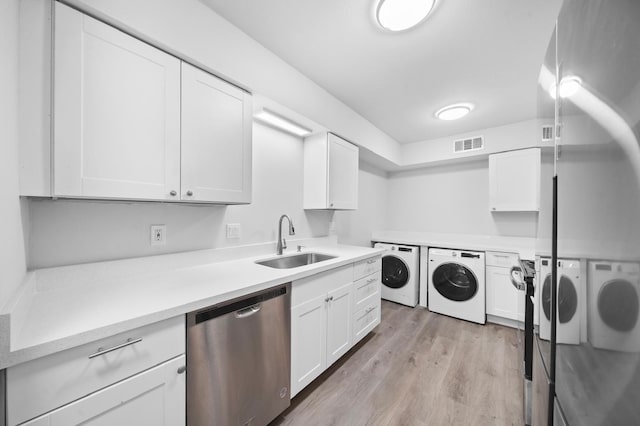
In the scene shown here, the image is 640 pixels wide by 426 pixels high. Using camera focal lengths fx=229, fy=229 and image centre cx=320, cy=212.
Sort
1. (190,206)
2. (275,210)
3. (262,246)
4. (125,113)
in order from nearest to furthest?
1. (125,113)
2. (190,206)
3. (262,246)
4. (275,210)

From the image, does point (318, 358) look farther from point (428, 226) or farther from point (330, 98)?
point (428, 226)

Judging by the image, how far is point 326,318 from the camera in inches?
67.8

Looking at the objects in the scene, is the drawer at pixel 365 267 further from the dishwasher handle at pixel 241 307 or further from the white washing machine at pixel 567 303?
the white washing machine at pixel 567 303

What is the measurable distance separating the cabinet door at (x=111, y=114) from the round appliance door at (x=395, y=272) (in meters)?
2.91

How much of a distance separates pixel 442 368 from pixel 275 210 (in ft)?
6.55

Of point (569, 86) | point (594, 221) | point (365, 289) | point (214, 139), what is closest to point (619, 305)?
point (594, 221)

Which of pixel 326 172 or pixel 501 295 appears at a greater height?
pixel 326 172

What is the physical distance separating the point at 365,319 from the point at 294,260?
35.5 inches

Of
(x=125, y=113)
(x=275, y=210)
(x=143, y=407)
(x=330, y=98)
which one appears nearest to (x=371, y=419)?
(x=143, y=407)

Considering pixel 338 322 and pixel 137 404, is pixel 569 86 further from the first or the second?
pixel 338 322

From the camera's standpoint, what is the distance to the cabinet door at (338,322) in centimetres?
176

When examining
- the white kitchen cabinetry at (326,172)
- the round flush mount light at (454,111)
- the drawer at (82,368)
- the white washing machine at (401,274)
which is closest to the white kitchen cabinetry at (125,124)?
the drawer at (82,368)

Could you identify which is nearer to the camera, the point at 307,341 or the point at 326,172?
the point at 307,341

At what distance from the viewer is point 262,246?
6.63 feet
